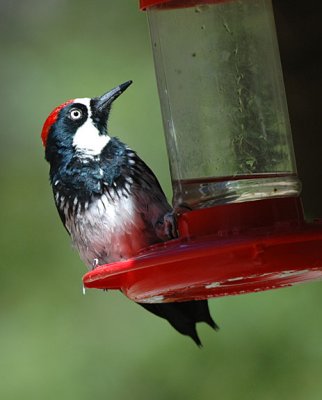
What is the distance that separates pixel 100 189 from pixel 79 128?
381mm

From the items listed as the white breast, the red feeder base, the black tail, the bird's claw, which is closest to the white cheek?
the white breast

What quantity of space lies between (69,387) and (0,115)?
6.69ft

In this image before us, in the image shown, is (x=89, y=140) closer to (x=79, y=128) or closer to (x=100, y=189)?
(x=79, y=128)

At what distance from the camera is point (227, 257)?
3512 millimetres

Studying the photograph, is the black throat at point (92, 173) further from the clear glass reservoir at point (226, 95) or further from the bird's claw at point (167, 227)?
the clear glass reservoir at point (226, 95)

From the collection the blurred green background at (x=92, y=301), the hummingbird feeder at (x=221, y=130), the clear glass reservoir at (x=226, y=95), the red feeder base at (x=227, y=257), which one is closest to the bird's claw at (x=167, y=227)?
the hummingbird feeder at (x=221, y=130)

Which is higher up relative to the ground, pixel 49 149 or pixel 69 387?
pixel 49 149

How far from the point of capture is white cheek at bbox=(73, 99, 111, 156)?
5.06m

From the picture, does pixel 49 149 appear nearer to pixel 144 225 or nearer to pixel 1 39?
pixel 144 225

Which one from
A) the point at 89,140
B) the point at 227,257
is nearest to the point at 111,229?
the point at 89,140

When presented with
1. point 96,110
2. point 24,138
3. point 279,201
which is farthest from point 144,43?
point 279,201

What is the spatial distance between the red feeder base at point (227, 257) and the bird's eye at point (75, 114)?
1387mm

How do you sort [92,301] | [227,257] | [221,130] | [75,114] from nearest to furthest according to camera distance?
1. [227,257]
2. [221,130]
3. [75,114]
4. [92,301]

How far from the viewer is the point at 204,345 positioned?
6.77 m
